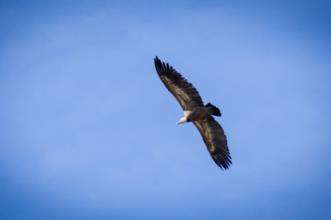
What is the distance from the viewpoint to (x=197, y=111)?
2014 centimetres

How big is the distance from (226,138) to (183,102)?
2.35 metres

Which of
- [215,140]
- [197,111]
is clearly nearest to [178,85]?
[197,111]

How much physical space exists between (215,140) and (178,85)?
9.73 feet

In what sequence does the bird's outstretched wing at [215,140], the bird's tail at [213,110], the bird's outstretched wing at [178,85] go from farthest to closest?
the bird's outstretched wing at [215,140]
the bird's outstretched wing at [178,85]
the bird's tail at [213,110]

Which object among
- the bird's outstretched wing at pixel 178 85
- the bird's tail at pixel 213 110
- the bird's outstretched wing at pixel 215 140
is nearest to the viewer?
the bird's tail at pixel 213 110

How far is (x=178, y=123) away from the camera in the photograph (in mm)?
21297

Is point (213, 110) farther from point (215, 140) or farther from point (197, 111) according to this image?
point (215, 140)

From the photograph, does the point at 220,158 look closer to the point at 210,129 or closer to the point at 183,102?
the point at 210,129

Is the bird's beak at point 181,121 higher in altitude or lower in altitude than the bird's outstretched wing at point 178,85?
lower

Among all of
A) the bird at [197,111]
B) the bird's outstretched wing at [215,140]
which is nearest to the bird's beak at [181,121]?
the bird at [197,111]

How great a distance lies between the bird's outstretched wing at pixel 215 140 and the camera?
20.9 meters

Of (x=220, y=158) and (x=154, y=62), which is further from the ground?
(x=154, y=62)

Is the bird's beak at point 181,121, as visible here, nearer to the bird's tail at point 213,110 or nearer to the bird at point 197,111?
the bird at point 197,111

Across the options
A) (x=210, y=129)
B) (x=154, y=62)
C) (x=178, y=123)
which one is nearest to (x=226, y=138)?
(x=210, y=129)
